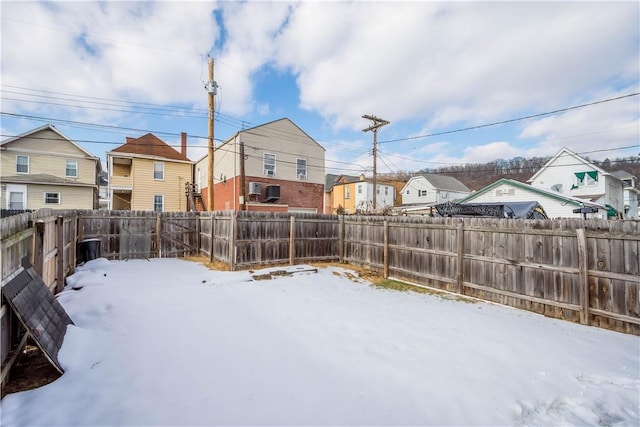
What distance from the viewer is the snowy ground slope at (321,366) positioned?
2.61m

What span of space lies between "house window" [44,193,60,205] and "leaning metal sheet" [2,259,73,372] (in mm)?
20497

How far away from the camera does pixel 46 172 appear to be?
18500 millimetres

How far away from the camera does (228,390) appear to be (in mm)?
2895

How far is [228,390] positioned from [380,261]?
730 centimetres

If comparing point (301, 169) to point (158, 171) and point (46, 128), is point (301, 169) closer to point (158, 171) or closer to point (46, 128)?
point (158, 171)

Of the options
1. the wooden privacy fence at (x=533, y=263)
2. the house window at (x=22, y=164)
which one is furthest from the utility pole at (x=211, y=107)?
the house window at (x=22, y=164)

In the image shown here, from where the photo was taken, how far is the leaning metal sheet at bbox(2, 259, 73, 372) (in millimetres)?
2717

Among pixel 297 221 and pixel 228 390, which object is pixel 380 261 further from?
pixel 228 390

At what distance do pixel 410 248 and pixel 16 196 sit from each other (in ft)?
78.4

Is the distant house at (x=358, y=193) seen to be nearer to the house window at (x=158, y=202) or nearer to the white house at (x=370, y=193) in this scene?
the white house at (x=370, y=193)

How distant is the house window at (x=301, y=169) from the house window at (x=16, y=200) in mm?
17761

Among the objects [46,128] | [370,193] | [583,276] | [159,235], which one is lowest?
[583,276]

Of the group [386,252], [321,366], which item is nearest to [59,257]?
[321,366]

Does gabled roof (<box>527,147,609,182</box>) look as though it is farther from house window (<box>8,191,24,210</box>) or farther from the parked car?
house window (<box>8,191,24,210</box>)
